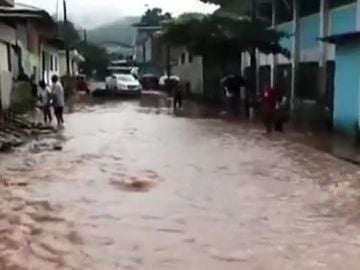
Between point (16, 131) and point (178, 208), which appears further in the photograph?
point (16, 131)

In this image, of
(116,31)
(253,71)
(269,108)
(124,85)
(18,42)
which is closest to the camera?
(269,108)

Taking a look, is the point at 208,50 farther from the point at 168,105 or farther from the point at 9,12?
the point at 9,12

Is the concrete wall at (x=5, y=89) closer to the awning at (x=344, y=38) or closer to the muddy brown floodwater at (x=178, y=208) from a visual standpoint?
the muddy brown floodwater at (x=178, y=208)

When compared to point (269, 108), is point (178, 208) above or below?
below

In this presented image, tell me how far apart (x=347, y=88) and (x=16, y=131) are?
8.53 m

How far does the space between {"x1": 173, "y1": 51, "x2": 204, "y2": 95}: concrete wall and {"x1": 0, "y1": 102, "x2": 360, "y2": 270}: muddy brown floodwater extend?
2815 cm

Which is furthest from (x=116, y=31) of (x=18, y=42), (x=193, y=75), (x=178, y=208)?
(x=178, y=208)

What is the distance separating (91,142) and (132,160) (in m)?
3.73

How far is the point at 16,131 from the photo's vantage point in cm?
1991

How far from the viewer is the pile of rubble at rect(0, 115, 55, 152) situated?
17.3m

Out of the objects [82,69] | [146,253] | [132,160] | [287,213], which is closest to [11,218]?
[146,253]

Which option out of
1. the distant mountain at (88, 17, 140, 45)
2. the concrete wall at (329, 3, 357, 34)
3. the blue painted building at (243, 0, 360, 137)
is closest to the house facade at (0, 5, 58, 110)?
the blue painted building at (243, 0, 360, 137)

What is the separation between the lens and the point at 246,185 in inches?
502

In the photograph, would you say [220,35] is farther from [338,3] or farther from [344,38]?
[344,38]
